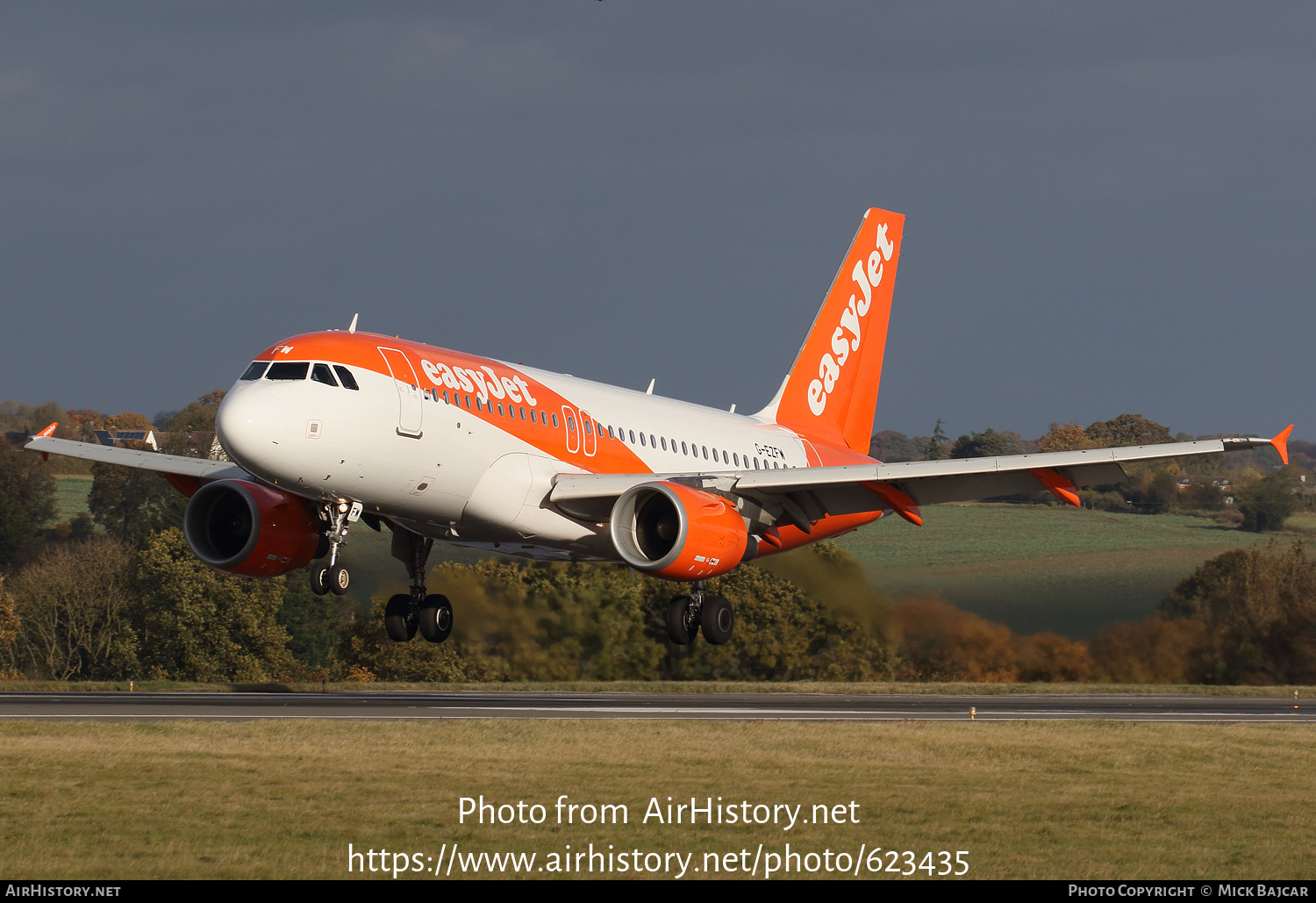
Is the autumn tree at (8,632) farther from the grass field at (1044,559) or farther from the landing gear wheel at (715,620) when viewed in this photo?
the landing gear wheel at (715,620)

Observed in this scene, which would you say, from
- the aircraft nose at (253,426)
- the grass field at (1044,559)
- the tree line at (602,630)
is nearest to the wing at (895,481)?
the aircraft nose at (253,426)

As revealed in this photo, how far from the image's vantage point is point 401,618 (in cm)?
3600

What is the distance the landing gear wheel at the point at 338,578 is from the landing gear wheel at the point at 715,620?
952 cm

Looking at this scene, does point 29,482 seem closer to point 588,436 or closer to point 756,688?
point 756,688

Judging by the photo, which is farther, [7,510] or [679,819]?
[7,510]

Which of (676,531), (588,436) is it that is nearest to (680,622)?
(676,531)

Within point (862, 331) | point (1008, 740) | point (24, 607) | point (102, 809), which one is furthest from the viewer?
point (24, 607)

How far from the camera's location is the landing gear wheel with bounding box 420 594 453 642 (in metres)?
36.1

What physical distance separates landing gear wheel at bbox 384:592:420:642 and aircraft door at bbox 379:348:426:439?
8.47m

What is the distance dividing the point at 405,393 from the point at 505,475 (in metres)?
3.18

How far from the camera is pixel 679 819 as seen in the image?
74.1 ft
